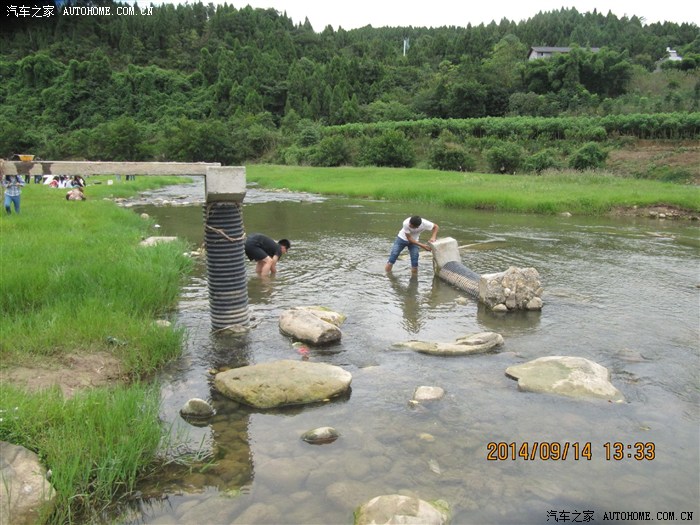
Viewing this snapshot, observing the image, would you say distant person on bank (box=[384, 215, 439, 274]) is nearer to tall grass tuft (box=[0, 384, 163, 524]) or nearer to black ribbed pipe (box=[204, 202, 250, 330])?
black ribbed pipe (box=[204, 202, 250, 330])

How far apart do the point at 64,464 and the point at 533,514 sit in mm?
3213

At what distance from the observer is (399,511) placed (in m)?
3.53

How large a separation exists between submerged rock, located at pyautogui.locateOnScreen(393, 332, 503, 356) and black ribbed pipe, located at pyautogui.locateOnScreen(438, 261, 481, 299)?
8.35ft

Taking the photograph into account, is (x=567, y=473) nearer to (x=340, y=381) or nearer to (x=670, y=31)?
(x=340, y=381)

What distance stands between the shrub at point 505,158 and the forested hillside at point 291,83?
2.89 metres

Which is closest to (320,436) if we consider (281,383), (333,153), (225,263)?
(281,383)

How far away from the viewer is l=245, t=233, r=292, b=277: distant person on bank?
11.0m

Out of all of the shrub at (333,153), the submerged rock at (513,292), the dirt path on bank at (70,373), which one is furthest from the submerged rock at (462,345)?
the shrub at (333,153)

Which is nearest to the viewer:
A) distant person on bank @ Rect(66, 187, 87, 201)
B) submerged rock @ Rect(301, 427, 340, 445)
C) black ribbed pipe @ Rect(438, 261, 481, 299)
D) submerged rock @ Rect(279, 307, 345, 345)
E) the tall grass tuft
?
the tall grass tuft

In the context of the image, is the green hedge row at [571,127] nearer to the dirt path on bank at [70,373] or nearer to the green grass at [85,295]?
the green grass at [85,295]

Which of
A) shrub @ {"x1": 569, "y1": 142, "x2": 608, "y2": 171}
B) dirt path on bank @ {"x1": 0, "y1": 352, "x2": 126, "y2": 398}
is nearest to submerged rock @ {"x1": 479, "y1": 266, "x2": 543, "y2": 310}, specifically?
dirt path on bank @ {"x1": 0, "y1": 352, "x2": 126, "y2": 398}

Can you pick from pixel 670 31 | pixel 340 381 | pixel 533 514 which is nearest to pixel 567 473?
pixel 533 514

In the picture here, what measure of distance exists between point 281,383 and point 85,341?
7.71ft

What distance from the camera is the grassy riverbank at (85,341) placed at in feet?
12.4
